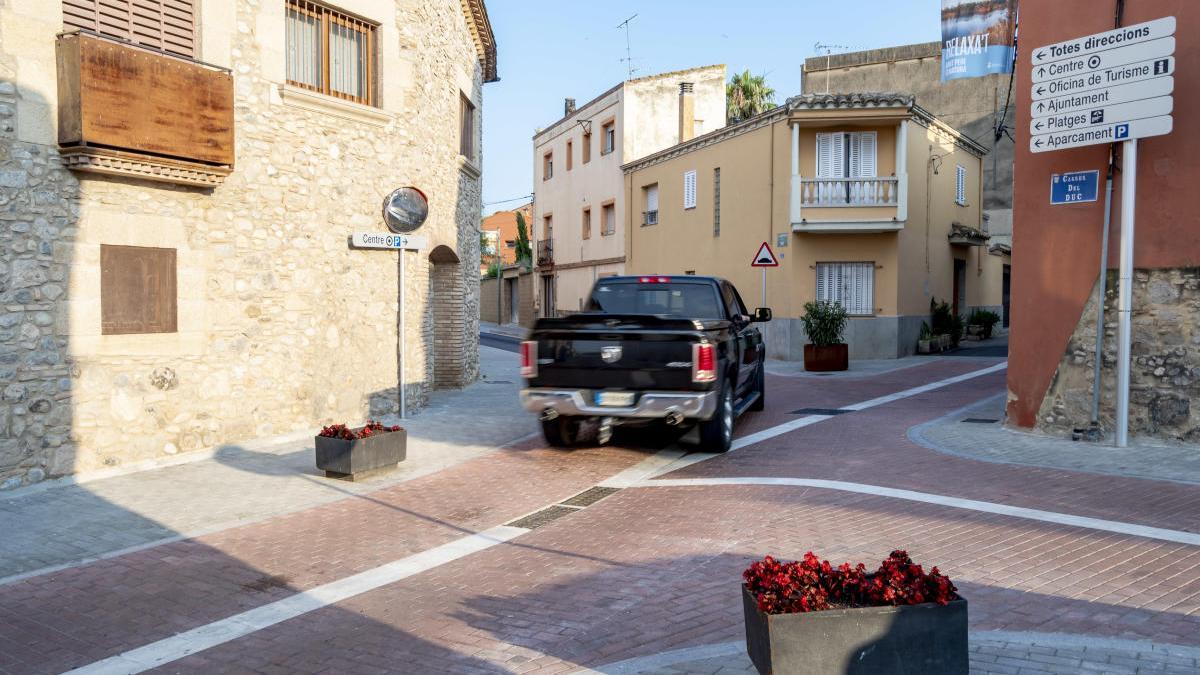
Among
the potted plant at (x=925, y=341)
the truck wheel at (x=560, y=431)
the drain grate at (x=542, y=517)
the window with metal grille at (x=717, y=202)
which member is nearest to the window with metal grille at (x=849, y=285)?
the potted plant at (x=925, y=341)

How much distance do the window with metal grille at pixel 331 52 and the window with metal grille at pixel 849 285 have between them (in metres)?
13.9

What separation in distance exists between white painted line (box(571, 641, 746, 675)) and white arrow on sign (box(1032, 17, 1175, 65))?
8.26 metres

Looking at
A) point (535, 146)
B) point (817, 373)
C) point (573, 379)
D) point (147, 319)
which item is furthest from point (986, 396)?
point (535, 146)

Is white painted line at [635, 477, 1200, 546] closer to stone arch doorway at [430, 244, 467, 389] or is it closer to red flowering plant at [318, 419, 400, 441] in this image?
red flowering plant at [318, 419, 400, 441]

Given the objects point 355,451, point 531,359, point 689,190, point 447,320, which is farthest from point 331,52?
point 689,190

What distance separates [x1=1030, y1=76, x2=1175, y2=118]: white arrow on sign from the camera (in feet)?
28.5

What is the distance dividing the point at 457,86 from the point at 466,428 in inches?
251

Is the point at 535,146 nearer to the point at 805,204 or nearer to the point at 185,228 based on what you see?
the point at 805,204

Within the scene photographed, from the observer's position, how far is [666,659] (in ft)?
13.1

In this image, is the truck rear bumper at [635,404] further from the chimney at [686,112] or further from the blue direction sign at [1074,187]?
the chimney at [686,112]

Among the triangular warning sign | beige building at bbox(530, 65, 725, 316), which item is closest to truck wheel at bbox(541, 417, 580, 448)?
the triangular warning sign

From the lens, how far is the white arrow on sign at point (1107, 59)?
8703 millimetres

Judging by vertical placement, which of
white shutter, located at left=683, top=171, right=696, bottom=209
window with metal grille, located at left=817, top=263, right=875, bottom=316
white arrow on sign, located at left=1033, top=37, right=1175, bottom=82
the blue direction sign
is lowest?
window with metal grille, located at left=817, top=263, right=875, bottom=316

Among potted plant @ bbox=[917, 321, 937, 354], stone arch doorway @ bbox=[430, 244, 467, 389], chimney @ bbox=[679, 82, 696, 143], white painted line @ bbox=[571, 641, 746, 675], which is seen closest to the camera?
white painted line @ bbox=[571, 641, 746, 675]
